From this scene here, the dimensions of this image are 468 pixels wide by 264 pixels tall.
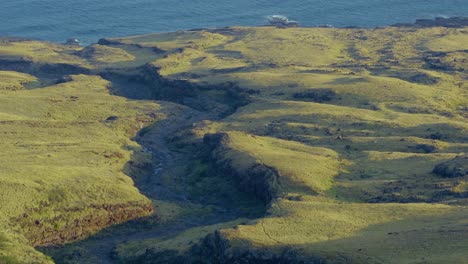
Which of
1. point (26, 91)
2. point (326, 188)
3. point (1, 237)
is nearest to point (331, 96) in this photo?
point (326, 188)

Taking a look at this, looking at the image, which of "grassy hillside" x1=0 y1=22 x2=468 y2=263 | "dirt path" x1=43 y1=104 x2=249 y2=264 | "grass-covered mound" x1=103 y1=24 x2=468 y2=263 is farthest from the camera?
"dirt path" x1=43 y1=104 x2=249 y2=264

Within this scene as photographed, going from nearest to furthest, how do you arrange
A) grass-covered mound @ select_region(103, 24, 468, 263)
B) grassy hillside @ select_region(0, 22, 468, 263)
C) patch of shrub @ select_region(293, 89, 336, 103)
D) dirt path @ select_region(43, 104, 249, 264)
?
1. grass-covered mound @ select_region(103, 24, 468, 263)
2. grassy hillside @ select_region(0, 22, 468, 263)
3. dirt path @ select_region(43, 104, 249, 264)
4. patch of shrub @ select_region(293, 89, 336, 103)

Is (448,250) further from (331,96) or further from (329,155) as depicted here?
(331,96)

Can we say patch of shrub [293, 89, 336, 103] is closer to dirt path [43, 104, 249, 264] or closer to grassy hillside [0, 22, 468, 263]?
grassy hillside [0, 22, 468, 263]

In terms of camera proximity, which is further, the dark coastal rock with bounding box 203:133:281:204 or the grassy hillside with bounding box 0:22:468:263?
the dark coastal rock with bounding box 203:133:281:204

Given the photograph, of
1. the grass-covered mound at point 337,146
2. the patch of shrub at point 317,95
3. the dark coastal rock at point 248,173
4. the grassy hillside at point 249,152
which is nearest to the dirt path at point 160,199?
the grassy hillside at point 249,152

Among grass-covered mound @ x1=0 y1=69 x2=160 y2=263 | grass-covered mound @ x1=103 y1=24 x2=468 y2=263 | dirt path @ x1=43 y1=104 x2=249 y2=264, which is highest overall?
grass-covered mound @ x1=103 y1=24 x2=468 y2=263

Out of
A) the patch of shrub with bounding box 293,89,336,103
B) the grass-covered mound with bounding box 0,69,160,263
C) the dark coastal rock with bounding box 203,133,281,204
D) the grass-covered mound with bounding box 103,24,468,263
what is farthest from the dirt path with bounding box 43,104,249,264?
the patch of shrub with bounding box 293,89,336,103
